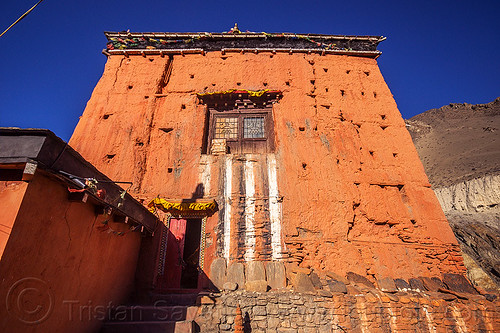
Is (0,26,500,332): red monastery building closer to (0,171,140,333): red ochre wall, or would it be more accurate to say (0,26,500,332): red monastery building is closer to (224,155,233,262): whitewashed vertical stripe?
(224,155,233,262): whitewashed vertical stripe

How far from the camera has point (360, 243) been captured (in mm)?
7445

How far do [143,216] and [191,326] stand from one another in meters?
3.03

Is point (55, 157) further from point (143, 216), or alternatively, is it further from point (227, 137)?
point (227, 137)

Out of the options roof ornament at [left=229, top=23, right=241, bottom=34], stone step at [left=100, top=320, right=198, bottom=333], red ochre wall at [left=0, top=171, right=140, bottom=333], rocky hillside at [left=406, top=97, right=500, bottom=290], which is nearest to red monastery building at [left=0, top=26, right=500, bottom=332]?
stone step at [left=100, top=320, right=198, bottom=333]

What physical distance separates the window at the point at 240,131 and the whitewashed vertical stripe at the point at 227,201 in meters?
0.85

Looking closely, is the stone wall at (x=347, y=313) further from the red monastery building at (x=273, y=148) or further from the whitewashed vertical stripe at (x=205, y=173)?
the whitewashed vertical stripe at (x=205, y=173)

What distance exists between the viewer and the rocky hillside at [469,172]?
10672mm

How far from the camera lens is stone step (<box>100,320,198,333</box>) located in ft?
17.0

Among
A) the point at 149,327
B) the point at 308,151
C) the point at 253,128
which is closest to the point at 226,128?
the point at 253,128

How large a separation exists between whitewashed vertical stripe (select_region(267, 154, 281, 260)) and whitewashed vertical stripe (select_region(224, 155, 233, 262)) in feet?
4.32

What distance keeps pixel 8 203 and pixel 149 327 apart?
3681 mm

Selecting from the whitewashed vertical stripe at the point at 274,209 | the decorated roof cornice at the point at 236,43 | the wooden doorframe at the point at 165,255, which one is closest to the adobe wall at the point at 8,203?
the wooden doorframe at the point at 165,255

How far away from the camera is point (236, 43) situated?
1156 cm

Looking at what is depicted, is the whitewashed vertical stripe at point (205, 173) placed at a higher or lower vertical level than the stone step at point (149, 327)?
higher
